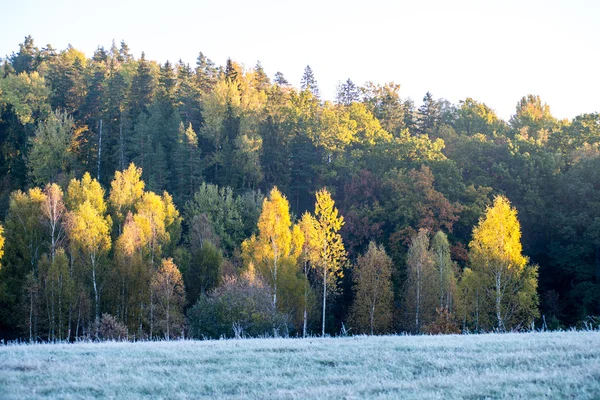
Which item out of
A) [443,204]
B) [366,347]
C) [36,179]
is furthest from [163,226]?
[366,347]

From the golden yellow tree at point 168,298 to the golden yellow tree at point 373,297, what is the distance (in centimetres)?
1165

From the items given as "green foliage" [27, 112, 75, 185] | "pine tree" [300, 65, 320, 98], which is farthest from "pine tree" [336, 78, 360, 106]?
"green foliage" [27, 112, 75, 185]

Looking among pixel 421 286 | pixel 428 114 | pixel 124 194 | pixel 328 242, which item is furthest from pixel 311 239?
pixel 428 114

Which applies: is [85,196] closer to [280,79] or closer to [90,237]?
[90,237]

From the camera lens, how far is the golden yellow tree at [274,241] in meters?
38.3

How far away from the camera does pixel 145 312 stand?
38281 mm

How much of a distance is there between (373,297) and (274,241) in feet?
24.9

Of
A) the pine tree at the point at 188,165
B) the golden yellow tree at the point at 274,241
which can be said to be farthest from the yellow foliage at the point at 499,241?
the pine tree at the point at 188,165

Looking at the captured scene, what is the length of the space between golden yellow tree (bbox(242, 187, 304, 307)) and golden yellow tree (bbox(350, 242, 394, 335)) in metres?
4.80

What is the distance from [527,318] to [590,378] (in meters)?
24.9

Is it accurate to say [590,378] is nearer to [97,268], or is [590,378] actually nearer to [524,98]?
[97,268]

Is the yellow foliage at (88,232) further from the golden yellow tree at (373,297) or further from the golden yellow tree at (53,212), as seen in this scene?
the golden yellow tree at (373,297)

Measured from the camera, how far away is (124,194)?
1796 inches

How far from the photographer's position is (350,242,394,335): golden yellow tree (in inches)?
1486
